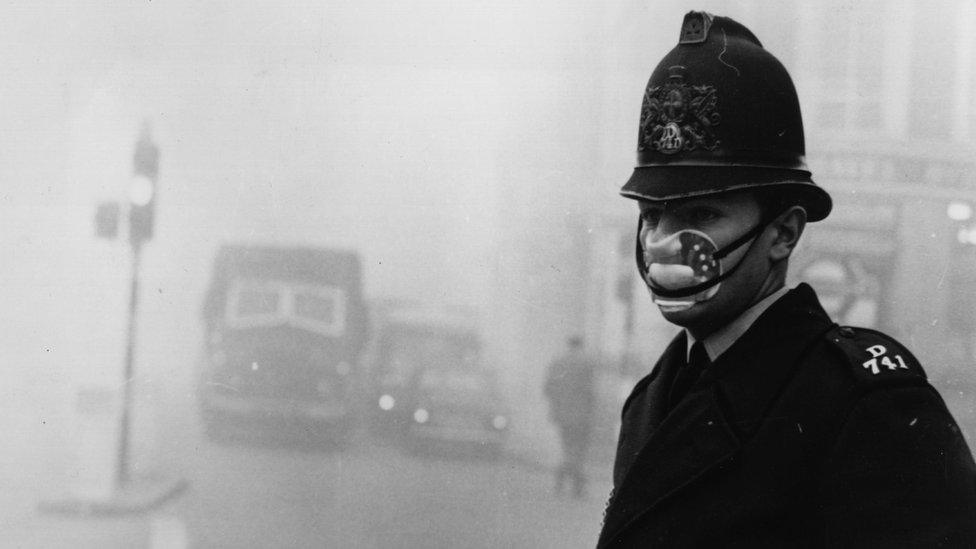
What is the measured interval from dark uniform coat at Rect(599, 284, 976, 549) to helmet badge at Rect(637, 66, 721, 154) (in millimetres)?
245

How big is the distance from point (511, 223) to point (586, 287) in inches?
10.6

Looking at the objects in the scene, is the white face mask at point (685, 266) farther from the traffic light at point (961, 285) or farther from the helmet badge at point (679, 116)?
the traffic light at point (961, 285)

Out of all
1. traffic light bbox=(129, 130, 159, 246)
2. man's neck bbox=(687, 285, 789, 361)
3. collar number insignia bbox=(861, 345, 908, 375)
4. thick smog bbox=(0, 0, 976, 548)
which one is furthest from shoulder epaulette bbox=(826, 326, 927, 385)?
traffic light bbox=(129, 130, 159, 246)

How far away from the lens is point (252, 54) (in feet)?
10.4

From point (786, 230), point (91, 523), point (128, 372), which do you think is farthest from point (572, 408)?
point (786, 230)

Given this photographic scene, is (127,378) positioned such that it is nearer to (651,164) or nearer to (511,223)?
(511,223)

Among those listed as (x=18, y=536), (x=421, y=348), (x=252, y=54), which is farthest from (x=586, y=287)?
(x=18, y=536)

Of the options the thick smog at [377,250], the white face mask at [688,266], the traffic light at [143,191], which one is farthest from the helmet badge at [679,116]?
the traffic light at [143,191]

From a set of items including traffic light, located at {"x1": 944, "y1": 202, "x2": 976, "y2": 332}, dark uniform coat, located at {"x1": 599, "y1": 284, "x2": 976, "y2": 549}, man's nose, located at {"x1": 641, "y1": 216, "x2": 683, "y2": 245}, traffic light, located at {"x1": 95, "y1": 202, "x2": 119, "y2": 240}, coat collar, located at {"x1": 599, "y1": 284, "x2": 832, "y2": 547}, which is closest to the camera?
dark uniform coat, located at {"x1": 599, "y1": 284, "x2": 976, "y2": 549}

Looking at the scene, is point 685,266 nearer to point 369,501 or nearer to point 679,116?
point 679,116

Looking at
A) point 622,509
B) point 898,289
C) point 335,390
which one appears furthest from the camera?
point 335,390

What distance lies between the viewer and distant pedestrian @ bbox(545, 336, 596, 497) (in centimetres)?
298

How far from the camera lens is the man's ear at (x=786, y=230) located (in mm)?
1504

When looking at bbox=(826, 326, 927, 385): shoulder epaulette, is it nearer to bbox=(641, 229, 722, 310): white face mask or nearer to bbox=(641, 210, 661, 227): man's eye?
bbox=(641, 229, 722, 310): white face mask
